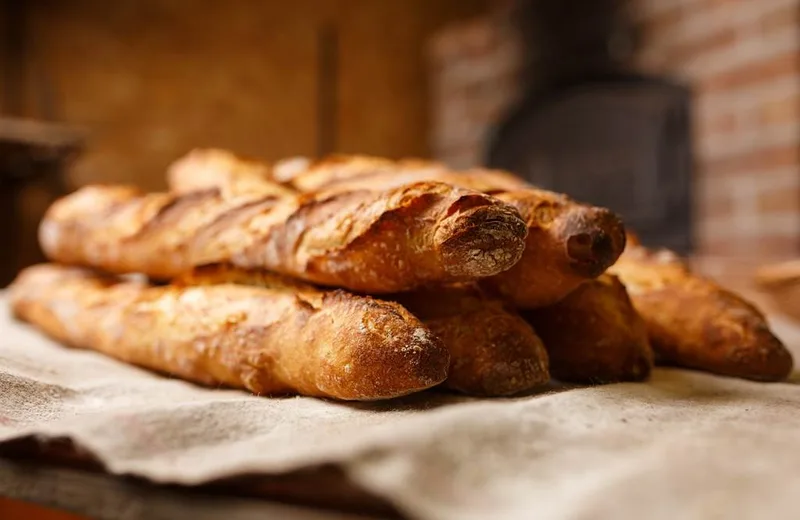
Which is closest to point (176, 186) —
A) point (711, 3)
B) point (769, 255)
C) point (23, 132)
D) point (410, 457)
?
point (410, 457)

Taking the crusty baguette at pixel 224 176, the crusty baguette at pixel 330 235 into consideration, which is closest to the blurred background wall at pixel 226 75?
the crusty baguette at pixel 224 176

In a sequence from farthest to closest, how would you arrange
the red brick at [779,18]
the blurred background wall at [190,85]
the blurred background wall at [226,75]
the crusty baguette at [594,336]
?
the blurred background wall at [226,75], the blurred background wall at [190,85], the red brick at [779,18], the crusty baguette at [594,336]

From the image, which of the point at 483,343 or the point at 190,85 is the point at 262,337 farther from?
the point at 190,85

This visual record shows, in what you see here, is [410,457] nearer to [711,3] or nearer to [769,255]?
[769,255]

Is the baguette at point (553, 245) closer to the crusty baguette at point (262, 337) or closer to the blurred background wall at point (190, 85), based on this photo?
the crusty baguette at point (262, 337)

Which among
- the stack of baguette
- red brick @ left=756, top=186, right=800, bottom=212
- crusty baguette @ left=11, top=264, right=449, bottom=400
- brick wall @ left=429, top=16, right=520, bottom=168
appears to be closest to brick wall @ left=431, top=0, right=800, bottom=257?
red brick @ left=756, top=186, right=800, bottom=212

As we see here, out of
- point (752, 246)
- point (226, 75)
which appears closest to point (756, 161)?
point (752, 246)
